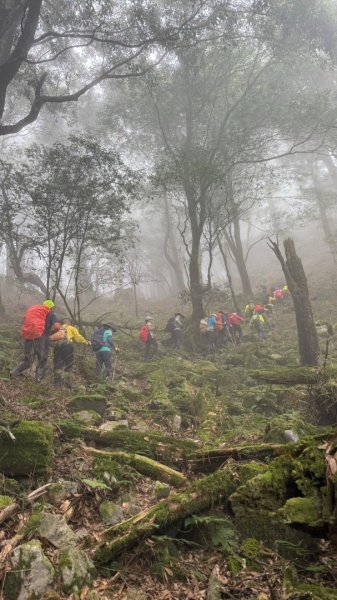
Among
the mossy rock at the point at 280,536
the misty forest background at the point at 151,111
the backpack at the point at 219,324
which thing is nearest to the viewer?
the mossy rock at the point at 280,536

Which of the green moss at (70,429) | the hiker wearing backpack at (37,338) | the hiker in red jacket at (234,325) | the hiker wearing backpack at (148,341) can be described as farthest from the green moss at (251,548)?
the hiker in red jacket at (234,325)

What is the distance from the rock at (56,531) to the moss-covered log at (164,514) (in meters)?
0.31

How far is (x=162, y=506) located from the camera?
4012 mm

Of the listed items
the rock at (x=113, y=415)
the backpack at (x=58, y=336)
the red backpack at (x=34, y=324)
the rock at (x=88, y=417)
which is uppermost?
the red backpack at (x=34, y=324)

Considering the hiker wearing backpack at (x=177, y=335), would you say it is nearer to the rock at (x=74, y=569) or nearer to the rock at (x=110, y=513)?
the rock at (x=110, y=513)

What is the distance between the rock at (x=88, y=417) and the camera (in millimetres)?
6906

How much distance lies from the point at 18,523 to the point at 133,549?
113 cm

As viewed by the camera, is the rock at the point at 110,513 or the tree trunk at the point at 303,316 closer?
the rock at the point at 110,513

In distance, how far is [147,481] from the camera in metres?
5.15

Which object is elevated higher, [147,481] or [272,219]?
[272,219]

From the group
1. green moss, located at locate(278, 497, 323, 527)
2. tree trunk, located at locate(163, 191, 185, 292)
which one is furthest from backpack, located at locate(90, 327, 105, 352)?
tree trunk, located at locate(163, 191, 185, 292)

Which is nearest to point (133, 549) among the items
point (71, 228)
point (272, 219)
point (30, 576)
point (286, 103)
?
point (30, 576)

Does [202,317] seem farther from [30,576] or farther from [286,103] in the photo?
[30,576]

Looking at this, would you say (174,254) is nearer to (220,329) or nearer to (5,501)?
(220,329)
